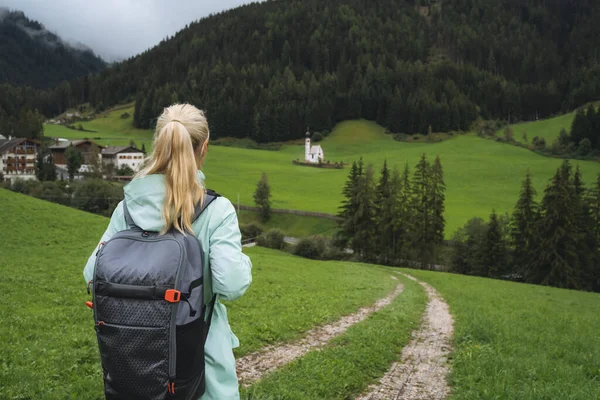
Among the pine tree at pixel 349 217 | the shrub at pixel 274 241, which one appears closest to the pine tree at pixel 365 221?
the pine tree at pixel 349 217

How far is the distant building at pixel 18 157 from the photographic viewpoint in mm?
98000

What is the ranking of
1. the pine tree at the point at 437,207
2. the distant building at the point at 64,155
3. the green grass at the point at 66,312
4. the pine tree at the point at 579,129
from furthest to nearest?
1. the pine tree at the point at 579,129
2. the distant building at the point at 64,155
3. the pine tree at the point at 437,207
4. the green grass at the point at 66,312

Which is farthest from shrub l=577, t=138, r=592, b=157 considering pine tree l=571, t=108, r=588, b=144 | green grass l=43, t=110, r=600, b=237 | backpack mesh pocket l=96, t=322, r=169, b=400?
backpack mesh pocket l=96, t=322, r=169, b=400

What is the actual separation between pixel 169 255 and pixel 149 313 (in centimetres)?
42

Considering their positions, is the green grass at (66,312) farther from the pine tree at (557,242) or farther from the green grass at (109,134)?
the green grass at (109,134)

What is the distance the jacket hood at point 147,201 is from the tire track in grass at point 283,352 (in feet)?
17.2

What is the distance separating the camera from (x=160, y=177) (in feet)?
11.6

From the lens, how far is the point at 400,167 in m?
119

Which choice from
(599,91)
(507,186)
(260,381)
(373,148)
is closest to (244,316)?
(260,381)

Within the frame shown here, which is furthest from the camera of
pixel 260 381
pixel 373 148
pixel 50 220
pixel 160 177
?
pixel 373 148

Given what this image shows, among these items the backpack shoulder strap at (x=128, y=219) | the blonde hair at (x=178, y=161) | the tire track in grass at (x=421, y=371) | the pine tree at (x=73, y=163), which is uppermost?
the blonde hair at (x=178, y=161)

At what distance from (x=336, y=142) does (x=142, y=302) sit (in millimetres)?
169808

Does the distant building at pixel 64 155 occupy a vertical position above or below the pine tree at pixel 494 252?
above

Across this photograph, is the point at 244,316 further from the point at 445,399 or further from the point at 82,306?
the point at 445,399
